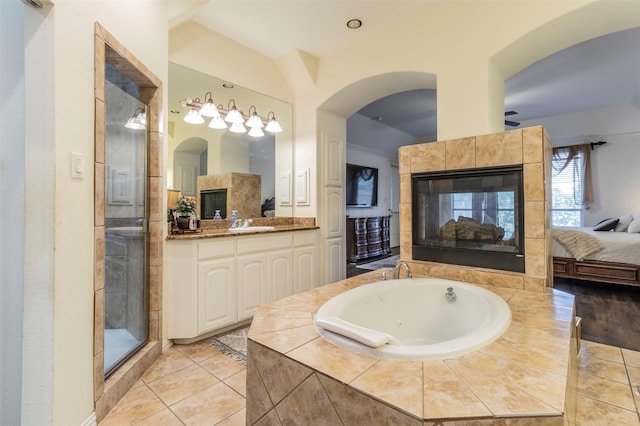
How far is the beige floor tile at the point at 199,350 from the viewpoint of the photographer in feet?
7.08

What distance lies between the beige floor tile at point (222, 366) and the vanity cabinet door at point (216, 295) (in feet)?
1.03

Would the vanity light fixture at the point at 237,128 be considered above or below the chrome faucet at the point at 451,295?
above

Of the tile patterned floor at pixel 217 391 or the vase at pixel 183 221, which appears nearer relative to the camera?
the tile patterned floor at pixel 217 391

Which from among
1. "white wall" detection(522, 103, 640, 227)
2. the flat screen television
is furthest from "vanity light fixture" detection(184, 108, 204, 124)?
"white wall" detection(522, 103, 640, 227)

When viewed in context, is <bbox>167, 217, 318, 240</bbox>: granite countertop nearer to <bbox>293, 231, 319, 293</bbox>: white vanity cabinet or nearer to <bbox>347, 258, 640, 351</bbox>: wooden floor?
<bbox>293, 231, 319, 293</bbox>: white vanity cabinet

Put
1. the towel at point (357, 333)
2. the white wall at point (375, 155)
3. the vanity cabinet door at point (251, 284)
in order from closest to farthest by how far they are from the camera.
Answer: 1. the towel at point (357, 333)
2. the vanity cabinet door at point (251, 284)
3. the white wall at point (375, 155)

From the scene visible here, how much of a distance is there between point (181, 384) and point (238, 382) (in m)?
0.34

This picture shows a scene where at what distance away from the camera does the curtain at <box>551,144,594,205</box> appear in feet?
18.4

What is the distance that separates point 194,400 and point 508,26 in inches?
126

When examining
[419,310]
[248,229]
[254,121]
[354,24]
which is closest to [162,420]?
[419,310]

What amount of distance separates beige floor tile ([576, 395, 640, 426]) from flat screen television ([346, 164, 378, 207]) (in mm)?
4656

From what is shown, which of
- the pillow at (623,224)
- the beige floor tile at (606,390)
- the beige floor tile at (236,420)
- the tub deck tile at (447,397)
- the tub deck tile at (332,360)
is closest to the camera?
the tub deck tile at (447,397)

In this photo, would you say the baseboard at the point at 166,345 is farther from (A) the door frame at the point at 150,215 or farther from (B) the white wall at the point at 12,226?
(B) the white wall at the point at 12,226

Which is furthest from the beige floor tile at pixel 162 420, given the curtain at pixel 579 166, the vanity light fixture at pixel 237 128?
the curtain at pixel 579 166
